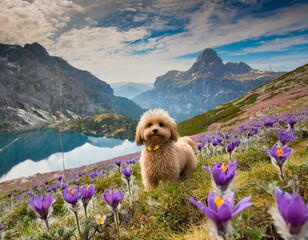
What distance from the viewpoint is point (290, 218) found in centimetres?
141

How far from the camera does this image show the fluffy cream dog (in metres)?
7.43

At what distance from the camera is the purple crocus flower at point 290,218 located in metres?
1.37

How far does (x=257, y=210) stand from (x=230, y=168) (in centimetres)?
50

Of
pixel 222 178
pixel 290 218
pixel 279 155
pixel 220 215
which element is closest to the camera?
pixel 290 218

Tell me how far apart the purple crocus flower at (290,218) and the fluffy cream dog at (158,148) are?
5.86 metres

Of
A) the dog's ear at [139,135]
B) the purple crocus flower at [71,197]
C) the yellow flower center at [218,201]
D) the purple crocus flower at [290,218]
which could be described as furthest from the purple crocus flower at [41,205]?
the dog's ear at [139,135]

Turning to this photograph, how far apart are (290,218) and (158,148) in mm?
6290

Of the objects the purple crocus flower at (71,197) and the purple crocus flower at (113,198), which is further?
the purple crocus flower at (71,197)

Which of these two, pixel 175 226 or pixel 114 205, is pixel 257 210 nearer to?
pixel 114 205

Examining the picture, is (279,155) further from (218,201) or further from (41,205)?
(41,205)

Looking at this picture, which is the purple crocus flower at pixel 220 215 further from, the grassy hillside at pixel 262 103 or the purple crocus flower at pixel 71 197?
the grassy hillside at pixel 262 103

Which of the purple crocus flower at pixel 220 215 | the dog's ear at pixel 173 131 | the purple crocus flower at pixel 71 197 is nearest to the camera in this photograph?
the purple crocus flower at pixel 220 215

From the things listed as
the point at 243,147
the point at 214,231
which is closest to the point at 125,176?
the point at 214,231

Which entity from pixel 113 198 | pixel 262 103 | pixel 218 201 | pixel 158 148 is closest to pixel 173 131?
pixel 158 148
